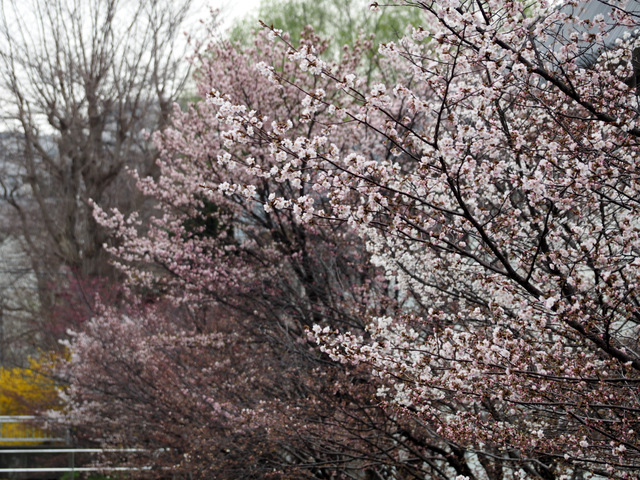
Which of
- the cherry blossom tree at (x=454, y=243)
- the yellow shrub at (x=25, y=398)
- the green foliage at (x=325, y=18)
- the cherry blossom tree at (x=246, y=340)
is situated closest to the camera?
the cherry blossom tree at (x=454, y=243)

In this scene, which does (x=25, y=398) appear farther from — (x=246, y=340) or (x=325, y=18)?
(x=325, y=18)

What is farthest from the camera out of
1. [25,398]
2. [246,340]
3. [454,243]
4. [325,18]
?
[325,18]

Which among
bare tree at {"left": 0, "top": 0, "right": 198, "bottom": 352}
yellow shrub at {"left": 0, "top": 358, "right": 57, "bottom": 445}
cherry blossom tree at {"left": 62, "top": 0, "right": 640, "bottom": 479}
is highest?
bare tree at {"left": 0, "top": 0, "right": 198, "bottom": 352}

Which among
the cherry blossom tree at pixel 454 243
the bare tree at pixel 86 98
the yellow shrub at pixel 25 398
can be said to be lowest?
the cherry blossom tree at pixel 454 243

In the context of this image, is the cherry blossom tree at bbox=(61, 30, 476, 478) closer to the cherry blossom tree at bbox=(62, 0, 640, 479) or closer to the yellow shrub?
the cherry blossom tree at bbox=(62, 0, 640, 479)

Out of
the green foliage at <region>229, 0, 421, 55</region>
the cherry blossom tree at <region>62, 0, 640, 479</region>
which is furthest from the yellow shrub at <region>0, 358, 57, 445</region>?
the green foliage at <region>229, 0, 421, 55</region>

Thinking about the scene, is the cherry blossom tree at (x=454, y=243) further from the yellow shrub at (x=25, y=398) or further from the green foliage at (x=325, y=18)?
the green foliage at (x=325, y=18)

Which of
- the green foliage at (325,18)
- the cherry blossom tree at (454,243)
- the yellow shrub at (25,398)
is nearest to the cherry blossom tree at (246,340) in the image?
the cherry blossom tree at (454,243)

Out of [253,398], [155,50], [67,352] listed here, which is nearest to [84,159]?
[155,50]

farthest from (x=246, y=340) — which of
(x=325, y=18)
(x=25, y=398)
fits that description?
(x=325, y=18)

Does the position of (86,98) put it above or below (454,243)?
above

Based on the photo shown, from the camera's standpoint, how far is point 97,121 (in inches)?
750

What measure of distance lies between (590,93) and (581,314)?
138 centimetres

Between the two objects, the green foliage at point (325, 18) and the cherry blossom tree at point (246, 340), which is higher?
the green foliage at point (325, 18)
